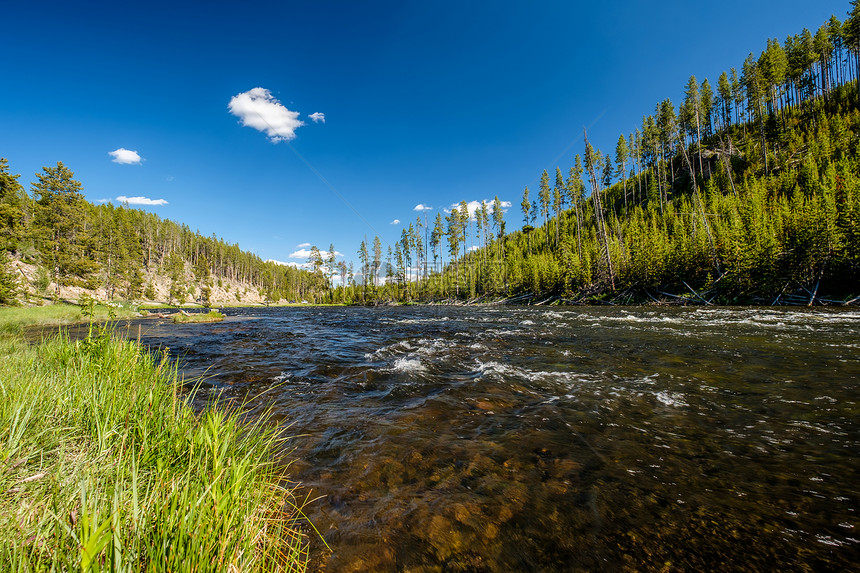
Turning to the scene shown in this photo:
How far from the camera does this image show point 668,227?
4616cm

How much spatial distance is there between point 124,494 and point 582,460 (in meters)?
4.26

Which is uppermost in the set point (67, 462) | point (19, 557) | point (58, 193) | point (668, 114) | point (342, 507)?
point (668, 114)

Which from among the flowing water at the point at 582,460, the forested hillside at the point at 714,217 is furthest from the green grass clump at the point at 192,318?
the forested hillside at the point at 714,217

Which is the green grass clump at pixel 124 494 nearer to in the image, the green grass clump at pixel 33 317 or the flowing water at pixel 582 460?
the flowing water at pixel 582 460

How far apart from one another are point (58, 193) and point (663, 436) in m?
66.6

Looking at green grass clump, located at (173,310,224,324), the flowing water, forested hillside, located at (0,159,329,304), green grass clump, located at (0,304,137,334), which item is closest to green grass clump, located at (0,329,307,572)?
the flowing water

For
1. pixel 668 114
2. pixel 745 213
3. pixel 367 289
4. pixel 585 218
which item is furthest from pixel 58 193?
pixel 668 114

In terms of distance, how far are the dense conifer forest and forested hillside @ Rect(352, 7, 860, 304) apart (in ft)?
0.67

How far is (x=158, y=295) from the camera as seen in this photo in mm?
82500

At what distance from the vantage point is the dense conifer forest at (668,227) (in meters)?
24.5

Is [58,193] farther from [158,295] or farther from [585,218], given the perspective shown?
[585,218]

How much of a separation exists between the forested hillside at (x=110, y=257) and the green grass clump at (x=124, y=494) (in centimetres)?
3457

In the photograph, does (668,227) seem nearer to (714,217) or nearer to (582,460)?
(714,217)

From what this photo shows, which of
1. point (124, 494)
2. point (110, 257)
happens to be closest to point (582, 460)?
point (124, 494)
